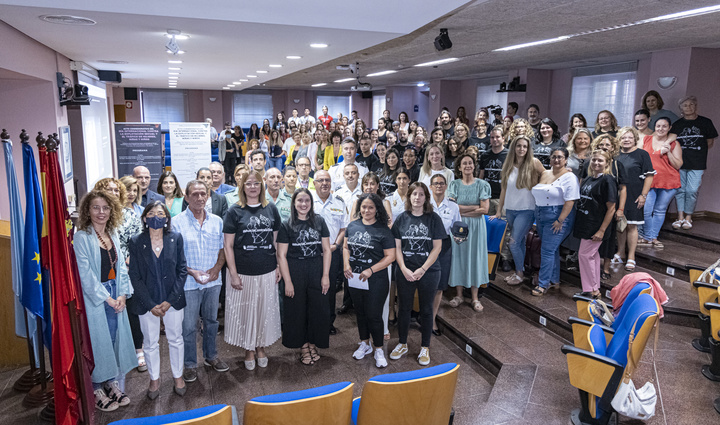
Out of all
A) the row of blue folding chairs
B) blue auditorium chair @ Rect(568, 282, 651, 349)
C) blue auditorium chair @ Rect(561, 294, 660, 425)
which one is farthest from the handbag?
Answer: the row of blue folding chairs

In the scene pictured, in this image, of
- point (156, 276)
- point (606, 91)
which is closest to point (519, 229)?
point (156, 276)

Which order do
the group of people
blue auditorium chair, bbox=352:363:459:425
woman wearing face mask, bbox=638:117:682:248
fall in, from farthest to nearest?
1. woman wearing face mask, bbox=638:117:682:248
2. the group of people
3. blue auditorium chair, bbox=352:363:459:425

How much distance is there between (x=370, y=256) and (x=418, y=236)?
0.42 metres

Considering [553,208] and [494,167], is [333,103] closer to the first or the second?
[494,167]

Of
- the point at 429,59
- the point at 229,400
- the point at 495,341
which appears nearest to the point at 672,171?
the point at 495,341

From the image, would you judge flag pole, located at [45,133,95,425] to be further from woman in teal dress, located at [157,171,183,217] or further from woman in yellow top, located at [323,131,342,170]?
woman in yellow top, located at [323,131,342,170]

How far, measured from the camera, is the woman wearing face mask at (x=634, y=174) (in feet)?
16.4

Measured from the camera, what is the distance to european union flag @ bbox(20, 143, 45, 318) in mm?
2955

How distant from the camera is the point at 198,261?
346 cm

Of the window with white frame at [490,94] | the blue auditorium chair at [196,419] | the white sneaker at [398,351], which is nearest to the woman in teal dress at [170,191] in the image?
the white sneaker at [398,351]

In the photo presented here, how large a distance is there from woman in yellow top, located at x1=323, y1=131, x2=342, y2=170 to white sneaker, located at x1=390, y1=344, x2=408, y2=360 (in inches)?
145

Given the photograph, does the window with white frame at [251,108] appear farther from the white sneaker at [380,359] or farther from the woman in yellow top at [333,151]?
the white sneaker at [380,359]

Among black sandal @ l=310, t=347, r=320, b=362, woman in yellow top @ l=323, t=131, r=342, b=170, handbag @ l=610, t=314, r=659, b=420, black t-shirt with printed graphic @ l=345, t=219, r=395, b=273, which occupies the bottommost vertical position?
black sandal @ l=310, t=347, r=320, b=362

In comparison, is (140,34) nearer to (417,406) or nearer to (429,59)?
(417,406)
